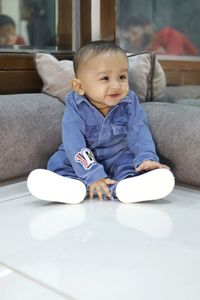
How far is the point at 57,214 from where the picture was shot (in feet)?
3.44

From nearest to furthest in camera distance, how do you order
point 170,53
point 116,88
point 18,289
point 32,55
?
1. point 18,289
2. point 116,88
3. point 32,55
4. point 170,53

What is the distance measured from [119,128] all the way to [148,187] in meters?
0.26

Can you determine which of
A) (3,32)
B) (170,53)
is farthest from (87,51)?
(170,53)

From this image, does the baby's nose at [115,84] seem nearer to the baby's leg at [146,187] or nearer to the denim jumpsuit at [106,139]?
the denim jumpsuit at [106,139]

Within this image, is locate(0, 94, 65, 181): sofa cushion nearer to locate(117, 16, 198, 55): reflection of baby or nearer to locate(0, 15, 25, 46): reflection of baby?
locate(0, 15, 25, 46): reflection of baby

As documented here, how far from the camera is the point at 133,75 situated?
1513 mm

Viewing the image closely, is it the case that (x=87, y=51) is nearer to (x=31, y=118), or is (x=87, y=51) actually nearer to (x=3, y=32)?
(x=31, y=118)

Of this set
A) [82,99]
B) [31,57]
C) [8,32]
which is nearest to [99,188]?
[82,99]

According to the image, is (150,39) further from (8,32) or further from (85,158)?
(85,158)

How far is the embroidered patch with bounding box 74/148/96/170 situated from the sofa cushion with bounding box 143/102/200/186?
246 millimetres

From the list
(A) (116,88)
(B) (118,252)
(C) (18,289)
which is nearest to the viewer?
(C) (18,289)

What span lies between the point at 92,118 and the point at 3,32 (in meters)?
0.68

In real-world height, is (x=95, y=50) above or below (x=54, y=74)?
above

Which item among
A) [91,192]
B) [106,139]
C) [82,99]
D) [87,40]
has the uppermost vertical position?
[87,40]
